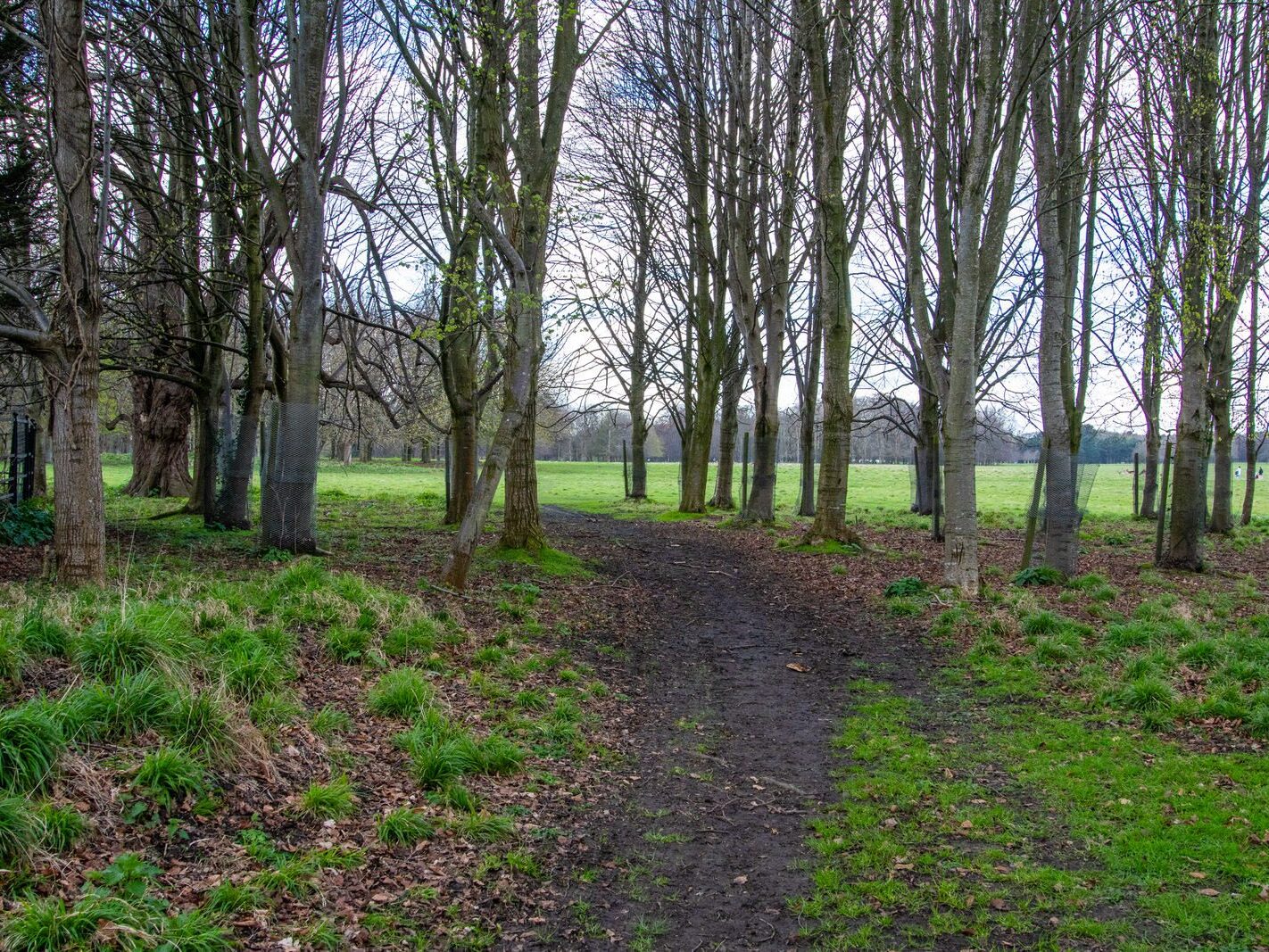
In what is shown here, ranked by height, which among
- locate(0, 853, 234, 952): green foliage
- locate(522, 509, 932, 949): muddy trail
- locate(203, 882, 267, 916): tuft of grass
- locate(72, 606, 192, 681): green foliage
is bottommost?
locate(522, 509, 932, 949): muddy trail

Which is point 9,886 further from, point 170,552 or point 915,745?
point 170,552

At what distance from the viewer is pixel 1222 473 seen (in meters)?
19.2

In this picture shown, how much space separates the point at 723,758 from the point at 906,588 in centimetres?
581

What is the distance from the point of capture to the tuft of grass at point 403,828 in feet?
13.6

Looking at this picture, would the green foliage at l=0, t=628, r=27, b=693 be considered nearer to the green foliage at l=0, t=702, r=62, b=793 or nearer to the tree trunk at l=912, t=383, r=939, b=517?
the green foliage at l=0, t=702, r=62, b=793

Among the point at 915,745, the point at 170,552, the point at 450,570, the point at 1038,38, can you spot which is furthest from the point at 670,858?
the point at 1038,38

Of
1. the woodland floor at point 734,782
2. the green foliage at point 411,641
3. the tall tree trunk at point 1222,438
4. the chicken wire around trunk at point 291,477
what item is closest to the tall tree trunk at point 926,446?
the tall tree trunk at point 1222,438

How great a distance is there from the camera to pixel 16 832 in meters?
3.25

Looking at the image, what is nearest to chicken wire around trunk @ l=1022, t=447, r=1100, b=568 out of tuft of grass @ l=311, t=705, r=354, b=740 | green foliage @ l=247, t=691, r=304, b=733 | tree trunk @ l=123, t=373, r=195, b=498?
tuft of grass @ l=311, t=705, r=354, b=740

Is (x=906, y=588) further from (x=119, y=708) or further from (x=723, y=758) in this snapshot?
(x=119, y=708)

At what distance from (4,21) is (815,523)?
495 inches

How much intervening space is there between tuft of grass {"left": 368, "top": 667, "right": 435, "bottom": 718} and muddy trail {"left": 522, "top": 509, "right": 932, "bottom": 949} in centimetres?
149

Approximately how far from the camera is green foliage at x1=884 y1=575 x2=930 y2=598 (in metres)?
10.5

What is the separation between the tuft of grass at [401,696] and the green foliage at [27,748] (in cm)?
199
